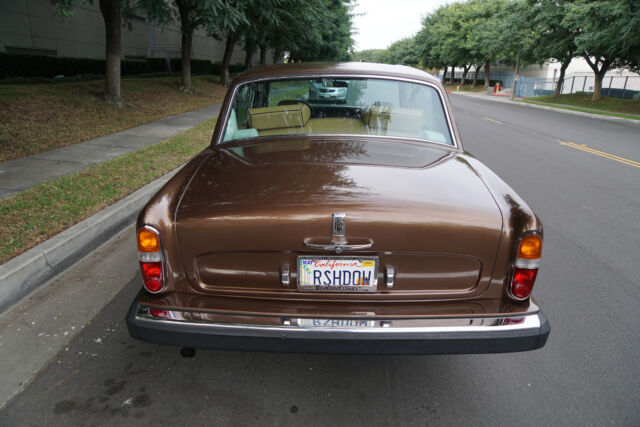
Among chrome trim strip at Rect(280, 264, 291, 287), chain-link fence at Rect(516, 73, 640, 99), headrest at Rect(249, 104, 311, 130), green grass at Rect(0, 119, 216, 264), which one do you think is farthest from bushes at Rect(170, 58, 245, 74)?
chrome trim strip at Rect(280, 264, 291, 287)

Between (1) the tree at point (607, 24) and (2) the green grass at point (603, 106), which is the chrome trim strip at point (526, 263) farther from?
(1) the tree at point (607, 24)

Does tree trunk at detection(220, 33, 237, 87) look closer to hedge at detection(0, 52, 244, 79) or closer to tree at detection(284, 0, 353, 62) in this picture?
tree at detection(284, 0, 353, 62)

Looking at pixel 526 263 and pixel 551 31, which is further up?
pixel 551 31

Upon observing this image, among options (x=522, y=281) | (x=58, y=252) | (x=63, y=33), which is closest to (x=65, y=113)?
(x=58, y=252)

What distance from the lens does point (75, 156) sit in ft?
25.9

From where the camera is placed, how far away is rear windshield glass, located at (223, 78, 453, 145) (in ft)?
11.1

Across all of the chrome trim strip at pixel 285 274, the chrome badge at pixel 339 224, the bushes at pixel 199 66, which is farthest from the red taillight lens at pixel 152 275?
the bushes at pixel 199 66

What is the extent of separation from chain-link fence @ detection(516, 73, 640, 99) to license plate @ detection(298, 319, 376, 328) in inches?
1535

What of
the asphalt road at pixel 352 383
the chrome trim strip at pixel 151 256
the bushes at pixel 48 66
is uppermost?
the bushes at pixel 48 66

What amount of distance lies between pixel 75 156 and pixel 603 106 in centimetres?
3037

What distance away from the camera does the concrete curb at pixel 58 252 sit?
11.5ft

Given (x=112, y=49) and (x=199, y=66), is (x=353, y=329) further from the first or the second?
(x=199, y=66)

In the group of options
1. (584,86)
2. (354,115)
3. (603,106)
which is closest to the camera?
(354,115)

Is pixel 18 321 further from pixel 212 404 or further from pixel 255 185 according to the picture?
pixel 255 185
